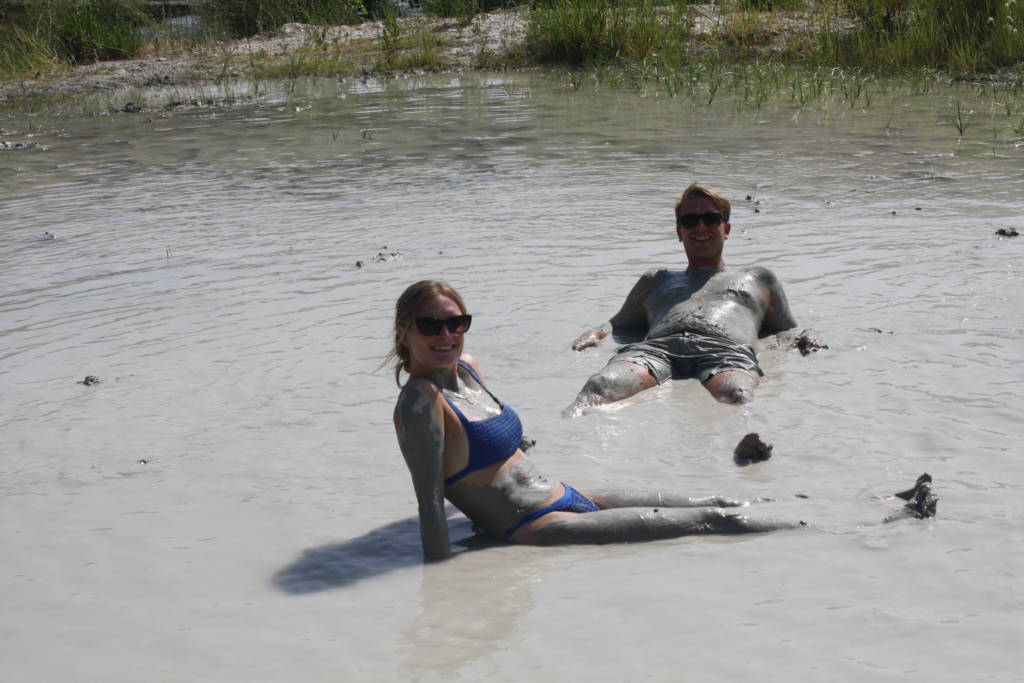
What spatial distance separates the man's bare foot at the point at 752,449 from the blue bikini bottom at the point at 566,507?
0.74m

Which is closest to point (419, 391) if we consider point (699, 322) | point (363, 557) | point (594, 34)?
point (363, 557)

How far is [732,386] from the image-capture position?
4867 mm

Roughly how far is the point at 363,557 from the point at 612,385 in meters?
1.87

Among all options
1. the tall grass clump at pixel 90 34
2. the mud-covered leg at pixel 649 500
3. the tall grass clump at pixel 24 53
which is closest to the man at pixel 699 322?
the mud-covered leg at pixel 649 500

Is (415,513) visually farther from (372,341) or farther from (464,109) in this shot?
(464,109)

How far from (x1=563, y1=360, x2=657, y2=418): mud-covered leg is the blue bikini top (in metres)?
1.08

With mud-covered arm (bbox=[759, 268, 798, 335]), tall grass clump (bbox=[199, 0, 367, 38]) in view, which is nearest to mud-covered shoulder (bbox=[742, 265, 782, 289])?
mud-covered arm (bbox=[759, 268, 798, 335])

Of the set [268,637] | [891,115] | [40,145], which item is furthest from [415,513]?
[40,145]

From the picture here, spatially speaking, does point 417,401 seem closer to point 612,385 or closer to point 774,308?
point 612,385

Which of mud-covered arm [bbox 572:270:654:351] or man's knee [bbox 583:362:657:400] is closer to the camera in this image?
man's knee [bbox 583:362:657:400]

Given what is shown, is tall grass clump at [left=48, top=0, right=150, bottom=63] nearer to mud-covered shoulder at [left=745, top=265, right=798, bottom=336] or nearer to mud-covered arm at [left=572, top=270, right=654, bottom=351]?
mud-covered arm at [left=572, top=270, right=654, bottom=351]

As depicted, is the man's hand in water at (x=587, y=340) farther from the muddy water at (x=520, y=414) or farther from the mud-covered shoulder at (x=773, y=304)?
the mud-covered shoulder at (x=773, y=304)

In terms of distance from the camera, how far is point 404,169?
36.7 feet

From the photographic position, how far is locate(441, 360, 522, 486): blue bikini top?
3.54 metres
